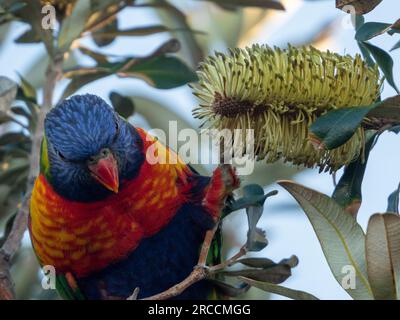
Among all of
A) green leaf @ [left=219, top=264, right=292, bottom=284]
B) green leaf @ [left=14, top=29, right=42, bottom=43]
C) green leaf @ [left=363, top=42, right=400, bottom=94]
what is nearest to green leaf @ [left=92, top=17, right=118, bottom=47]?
green leaf @ [left=14, top=29, right=42, bottom=43]

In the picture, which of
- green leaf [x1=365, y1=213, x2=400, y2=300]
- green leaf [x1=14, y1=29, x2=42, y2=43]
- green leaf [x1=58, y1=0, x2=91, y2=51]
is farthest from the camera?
green leaf [x1=14, y1=29, x2=42, y2=43]

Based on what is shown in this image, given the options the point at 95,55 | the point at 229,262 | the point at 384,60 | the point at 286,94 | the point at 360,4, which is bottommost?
the point at 229,262

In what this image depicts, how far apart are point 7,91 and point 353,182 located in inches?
52.7

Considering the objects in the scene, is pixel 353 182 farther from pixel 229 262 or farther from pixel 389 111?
pixel 229 262

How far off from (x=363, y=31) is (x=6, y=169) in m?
1.89

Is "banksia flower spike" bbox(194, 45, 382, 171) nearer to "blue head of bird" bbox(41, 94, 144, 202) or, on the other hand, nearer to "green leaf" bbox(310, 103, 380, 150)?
"green leaf" bbox(310, 103, 380, 150)

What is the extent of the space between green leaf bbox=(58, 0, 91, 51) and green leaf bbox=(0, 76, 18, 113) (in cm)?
29

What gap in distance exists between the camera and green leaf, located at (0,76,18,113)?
2.87 m

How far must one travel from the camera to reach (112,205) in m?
2.73

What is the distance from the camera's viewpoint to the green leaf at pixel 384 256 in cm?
188

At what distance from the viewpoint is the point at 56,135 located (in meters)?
2.60

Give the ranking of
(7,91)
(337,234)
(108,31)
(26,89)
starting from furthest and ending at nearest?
(108,31), (26,89), (7,91), (337,234)

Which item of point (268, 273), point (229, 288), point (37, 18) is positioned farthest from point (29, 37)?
point (268, 273)
